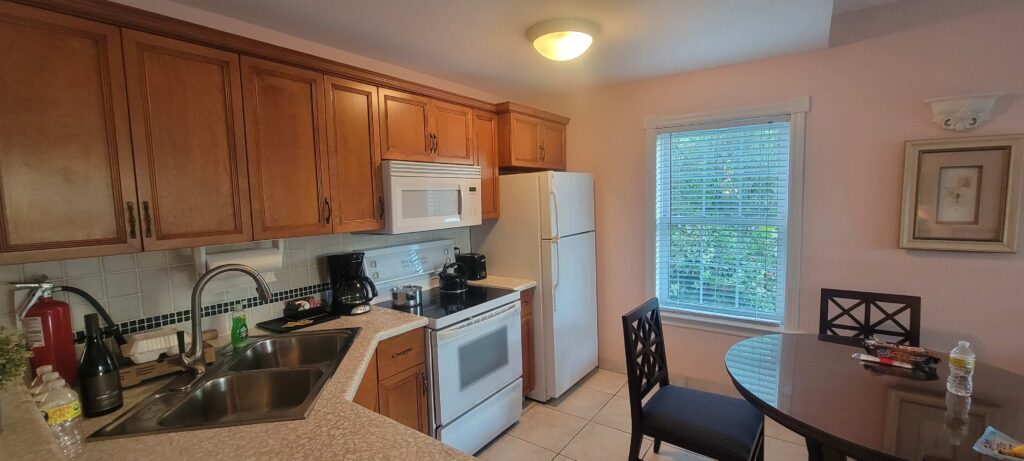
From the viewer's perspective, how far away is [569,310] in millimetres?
3041

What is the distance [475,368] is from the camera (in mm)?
2385

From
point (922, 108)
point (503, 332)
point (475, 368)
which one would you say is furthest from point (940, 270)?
point (475, 368)

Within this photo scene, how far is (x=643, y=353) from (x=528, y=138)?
66.9 inches

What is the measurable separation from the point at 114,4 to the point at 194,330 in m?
1.12

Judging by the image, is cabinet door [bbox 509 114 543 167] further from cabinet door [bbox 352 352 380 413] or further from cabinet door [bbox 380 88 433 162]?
cabinet door [bbox 352 352 380 413]

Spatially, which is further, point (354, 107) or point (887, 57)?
point (887, 57)

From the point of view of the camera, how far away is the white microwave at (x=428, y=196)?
2.27 m

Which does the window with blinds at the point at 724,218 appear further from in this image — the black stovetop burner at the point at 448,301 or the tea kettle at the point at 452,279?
the tea kettle at the point at 452,279

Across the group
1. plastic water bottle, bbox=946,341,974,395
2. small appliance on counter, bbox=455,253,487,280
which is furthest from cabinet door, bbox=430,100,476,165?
plastic water bottle, bbox=946,341,974,395

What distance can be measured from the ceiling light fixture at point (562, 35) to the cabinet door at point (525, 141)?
0.84 metres

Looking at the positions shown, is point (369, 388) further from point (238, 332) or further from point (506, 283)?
point (506, 283)

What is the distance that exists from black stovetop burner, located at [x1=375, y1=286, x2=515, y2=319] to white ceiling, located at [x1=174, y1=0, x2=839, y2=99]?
4.63 ft

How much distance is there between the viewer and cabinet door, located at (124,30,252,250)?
4.91ft

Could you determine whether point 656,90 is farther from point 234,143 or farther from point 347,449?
point 347,449
